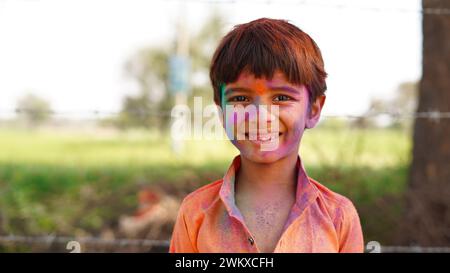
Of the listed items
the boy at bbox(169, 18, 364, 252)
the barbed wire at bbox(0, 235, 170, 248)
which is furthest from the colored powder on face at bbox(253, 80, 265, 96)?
the barbed wire at bbox(0, 235, 170, 248)

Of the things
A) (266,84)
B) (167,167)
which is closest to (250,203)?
(266,84)

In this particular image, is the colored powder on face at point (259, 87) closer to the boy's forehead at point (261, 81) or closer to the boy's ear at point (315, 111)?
the boy's forehead at point (261, 81)

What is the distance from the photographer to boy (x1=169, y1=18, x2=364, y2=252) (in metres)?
1.37

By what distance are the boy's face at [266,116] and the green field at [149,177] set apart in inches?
77.7

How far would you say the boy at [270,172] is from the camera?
1.37 metres

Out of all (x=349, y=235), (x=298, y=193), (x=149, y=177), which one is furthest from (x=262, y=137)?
(x=149, y=177)

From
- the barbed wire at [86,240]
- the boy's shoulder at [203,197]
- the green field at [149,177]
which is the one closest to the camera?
the boy's shoulder at [203,197]

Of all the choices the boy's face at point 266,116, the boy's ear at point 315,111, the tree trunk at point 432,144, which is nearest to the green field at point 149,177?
the tree trunk at point 432,144

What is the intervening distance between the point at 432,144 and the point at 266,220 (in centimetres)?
227

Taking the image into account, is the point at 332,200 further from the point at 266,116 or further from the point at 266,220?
the point at 266,116

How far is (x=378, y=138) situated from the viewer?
16.3 feet

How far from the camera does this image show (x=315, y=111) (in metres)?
1.48

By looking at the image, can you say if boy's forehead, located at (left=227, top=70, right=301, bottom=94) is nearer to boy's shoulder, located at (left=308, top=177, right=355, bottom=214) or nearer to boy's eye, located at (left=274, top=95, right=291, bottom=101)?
boy's eye, located at (left=274, top=95, right=291, bottom=101)

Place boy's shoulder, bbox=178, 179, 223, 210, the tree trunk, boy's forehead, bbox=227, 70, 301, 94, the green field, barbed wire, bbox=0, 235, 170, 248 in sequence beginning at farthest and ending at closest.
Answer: the green field < the tree trunk < barbed wire, bbox=0, 235, 170, 248 < boy's shoulder, bbox=178, 179, 223, 210 < boy's forehead, bbox=227, 70, 301, 94
